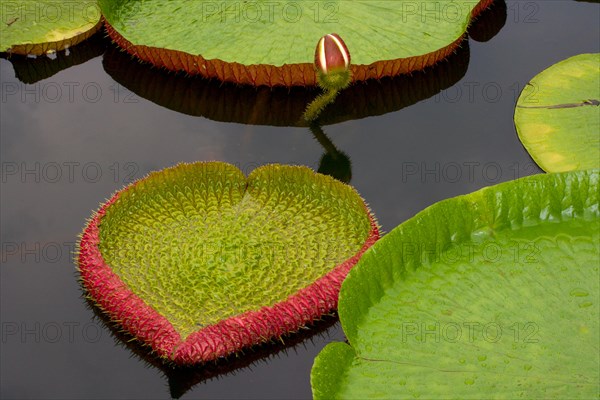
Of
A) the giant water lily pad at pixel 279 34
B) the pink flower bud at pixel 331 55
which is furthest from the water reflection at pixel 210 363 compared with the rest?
the giant water lily pad at pixel 279 34

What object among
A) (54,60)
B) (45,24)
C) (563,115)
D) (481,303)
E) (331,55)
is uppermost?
(563,115)

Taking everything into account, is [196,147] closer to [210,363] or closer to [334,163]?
[334,163]

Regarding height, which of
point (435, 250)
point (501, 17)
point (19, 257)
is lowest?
point (19, 257)

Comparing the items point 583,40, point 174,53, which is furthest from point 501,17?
point 174,53

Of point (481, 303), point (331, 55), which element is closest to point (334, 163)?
point (331, 55)

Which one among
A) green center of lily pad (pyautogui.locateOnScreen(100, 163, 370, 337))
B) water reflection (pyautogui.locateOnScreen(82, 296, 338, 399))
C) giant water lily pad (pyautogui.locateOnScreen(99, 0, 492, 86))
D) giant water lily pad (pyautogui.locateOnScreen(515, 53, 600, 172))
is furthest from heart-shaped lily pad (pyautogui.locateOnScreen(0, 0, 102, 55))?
giant water lily pad (pyautogui.locateOnScreen(515, 53, 600, 172))

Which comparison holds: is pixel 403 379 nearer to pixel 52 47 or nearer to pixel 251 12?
pixel 251 12

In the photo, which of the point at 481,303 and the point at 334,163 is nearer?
the point at 481,303
